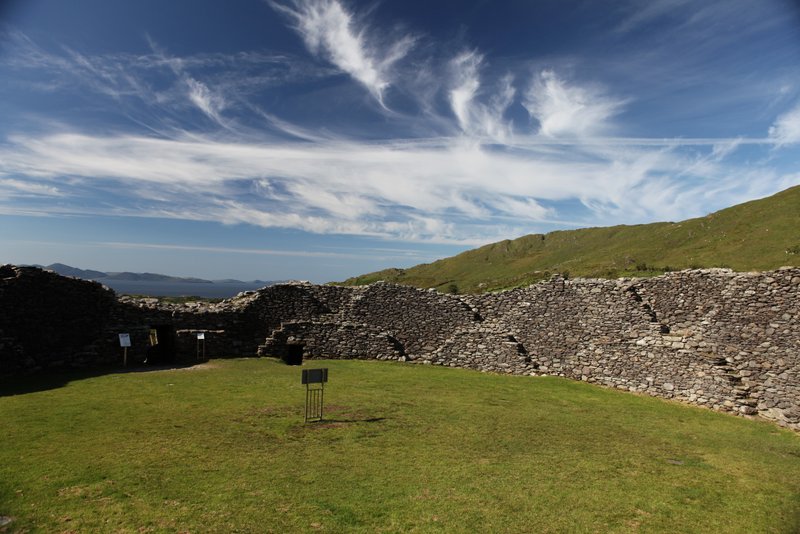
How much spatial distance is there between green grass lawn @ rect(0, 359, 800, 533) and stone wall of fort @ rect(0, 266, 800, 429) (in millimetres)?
2474

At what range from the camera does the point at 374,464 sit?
1054cm

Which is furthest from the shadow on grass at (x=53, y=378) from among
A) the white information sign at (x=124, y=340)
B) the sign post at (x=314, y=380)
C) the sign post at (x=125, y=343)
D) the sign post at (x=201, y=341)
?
the sign post at (x=314, y=380)

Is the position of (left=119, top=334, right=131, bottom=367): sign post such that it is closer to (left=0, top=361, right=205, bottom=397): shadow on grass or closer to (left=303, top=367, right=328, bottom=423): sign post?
(left=0, top=361, right=205, bottom=397): shadow on grass

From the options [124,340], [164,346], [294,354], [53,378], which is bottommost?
[294,354]

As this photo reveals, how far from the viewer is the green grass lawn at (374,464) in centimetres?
805

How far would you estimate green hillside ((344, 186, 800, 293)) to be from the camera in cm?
6669

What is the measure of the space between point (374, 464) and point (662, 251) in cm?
10256

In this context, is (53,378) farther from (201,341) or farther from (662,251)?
(662,251)

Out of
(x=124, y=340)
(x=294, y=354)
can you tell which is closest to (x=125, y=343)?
(x=124, y=340)

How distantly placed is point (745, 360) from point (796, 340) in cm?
180

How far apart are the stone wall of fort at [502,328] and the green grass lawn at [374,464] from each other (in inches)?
97.4

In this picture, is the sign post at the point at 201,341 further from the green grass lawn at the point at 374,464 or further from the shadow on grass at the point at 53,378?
the green grass lawn at the point at 374,464

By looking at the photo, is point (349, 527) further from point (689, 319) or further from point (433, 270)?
point (433, 270)

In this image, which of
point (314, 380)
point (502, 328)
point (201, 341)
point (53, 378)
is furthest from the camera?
point (502, 328)
